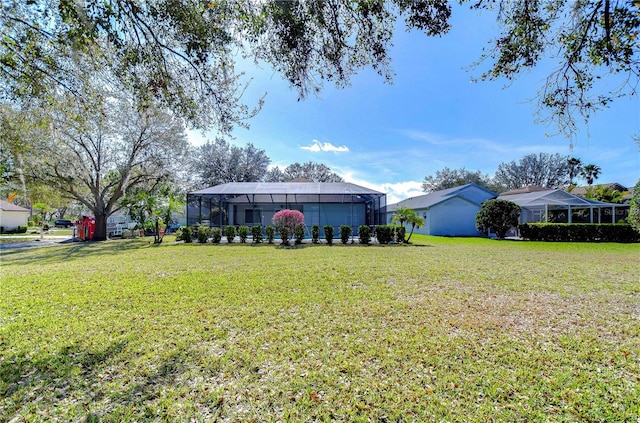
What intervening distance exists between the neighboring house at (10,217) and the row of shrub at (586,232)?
41.3m

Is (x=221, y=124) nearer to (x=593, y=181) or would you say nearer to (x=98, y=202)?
(x=98, y=202)

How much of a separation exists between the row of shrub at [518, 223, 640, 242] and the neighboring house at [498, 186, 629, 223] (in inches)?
141

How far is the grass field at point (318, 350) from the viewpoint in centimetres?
227

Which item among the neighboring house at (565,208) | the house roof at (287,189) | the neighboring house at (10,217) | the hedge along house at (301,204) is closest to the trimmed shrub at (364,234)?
the house roof at (287,189)

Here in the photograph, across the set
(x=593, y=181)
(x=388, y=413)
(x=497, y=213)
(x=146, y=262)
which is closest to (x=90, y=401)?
(x=388, y=413)

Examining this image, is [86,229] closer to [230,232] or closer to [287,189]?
[230,232]

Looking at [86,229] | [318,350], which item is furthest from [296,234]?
[86,229]

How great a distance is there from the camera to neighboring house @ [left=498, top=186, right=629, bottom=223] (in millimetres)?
20397

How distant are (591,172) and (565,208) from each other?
18528 millimetres

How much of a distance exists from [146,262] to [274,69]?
7.72 m

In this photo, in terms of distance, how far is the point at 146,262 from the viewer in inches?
348

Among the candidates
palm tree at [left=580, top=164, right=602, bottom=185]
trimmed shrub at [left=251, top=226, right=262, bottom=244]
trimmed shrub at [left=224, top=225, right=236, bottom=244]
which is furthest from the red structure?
palm tree at [left=580, top=164, right=602, bottom=185]

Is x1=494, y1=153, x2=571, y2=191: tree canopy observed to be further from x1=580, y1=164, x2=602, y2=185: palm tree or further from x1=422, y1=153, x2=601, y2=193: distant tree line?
x1=580, y1=164, x2=602, y2=185: palm tree

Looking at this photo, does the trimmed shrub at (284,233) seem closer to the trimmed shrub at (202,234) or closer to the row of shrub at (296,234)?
A: the row of shrub at (296,234)
